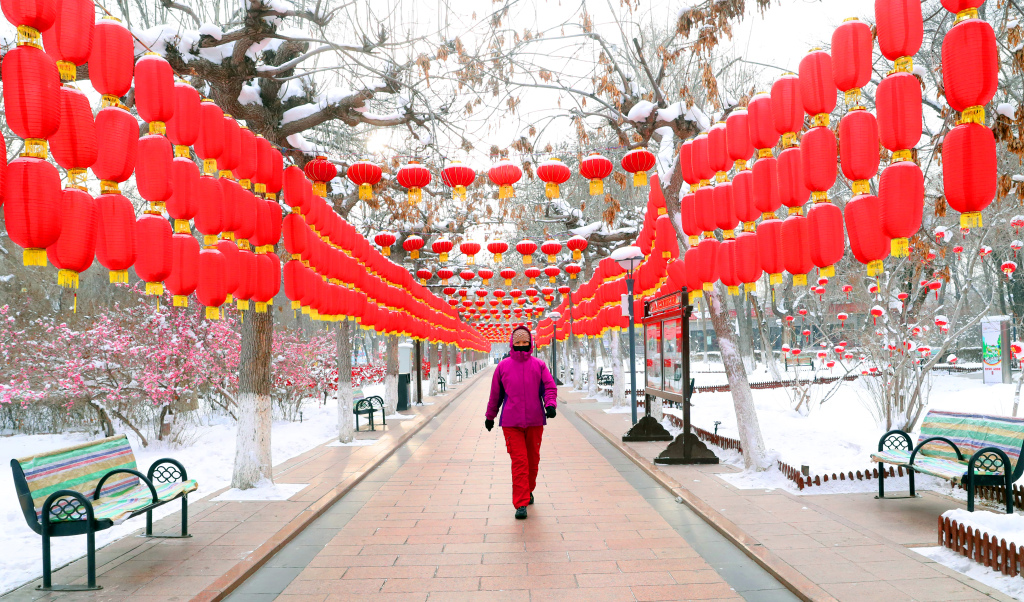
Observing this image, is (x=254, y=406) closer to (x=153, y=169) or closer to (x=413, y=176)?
(x=413, y=176)

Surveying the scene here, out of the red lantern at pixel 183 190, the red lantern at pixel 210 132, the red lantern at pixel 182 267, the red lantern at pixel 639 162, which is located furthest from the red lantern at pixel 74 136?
the red lantern at pixel 639 162

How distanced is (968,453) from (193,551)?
7472mm

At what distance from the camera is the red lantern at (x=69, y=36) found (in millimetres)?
4168

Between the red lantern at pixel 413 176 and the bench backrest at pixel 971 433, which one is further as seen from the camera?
the red lantern at pixel 413 176

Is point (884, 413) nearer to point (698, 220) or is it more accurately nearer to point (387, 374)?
point (698, 220)

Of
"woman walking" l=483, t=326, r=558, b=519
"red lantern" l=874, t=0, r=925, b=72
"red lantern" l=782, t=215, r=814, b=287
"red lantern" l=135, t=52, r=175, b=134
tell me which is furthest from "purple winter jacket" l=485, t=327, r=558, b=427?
"red lantern" l=874, t=0, r=925, b=72

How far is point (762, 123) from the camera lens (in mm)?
6371

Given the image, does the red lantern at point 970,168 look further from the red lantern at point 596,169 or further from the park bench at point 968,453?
the red lantern at point 596,169

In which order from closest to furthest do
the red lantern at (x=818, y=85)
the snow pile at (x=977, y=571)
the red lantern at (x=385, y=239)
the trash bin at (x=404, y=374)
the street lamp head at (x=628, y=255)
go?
the snow pile at (x=977, y=571), the red lantern at (x=818, y=85), the street lamp head at (x=628, y=255), the red lantern at (x=385, y=239), the trash bin at (x=404, y=374)

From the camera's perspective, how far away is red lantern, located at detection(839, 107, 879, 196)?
16.5 feet

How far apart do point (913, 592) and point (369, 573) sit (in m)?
3.96

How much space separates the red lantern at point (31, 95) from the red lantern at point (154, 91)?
4.66ft

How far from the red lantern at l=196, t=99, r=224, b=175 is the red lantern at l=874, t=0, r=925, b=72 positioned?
5319 mm

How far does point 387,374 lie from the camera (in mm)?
21328
